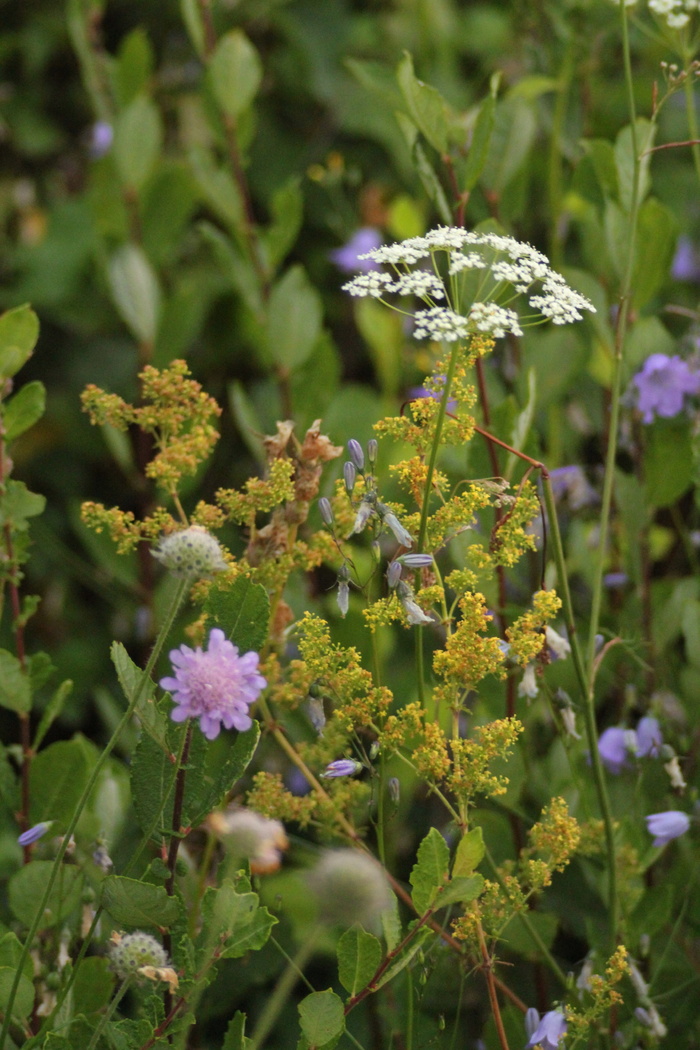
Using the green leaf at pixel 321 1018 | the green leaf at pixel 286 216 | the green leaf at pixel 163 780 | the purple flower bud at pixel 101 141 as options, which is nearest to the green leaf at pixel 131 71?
the purple flower bud at pixel 101 141

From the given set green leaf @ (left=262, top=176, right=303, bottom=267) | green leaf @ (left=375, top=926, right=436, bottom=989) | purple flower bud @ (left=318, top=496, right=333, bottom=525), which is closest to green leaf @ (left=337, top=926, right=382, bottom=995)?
green leaf @ (left=375, top=926, right=436, bottom=989)

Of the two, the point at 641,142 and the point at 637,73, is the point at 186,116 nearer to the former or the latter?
the point at 637,73

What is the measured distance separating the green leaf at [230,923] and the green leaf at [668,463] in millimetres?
537

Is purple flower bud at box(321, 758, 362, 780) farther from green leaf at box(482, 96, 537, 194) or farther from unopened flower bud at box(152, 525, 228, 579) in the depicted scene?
green leaf at box(482, 96, 537, 194)

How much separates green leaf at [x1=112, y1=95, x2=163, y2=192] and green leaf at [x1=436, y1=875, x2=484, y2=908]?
3.27 ft

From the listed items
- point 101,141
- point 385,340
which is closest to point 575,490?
point 385,340

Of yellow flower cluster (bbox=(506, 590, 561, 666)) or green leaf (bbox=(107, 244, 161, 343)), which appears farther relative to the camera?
green leaf (bbox=(107, 244, 161, 343))

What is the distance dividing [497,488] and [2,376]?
1.11 feet

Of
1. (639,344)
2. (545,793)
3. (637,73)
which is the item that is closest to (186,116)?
(637,73)

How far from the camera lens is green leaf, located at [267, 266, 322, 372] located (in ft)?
3.71

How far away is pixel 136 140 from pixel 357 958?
1005 millimetres

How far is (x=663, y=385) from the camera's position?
0.96 m

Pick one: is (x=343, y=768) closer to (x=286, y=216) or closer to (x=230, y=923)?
(x=230, y=923)

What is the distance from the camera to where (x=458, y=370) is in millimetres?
617
